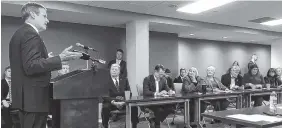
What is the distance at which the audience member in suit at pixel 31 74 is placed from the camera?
4.30ft

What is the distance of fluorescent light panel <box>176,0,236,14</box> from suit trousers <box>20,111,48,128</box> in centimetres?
397

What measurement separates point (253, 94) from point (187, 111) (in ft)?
5.39

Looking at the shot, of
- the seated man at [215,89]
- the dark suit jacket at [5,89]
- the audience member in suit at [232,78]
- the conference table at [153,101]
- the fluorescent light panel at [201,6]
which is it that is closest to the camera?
the conference table at [153,101]

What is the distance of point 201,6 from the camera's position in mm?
5035

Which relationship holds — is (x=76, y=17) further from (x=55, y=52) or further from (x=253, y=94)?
(x=253, y=94)

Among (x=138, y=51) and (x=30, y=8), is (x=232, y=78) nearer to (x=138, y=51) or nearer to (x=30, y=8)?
(x=138, y=51)

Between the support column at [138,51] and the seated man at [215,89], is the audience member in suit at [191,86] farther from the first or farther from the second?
the support column at [138,51]

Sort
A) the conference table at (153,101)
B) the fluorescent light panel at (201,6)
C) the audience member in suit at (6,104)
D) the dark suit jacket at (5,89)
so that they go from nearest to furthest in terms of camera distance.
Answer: the conference table at (153,101) < the audience member in suit at (6,104) < the dark suit jacket at (5,89) < the fluorescent light panel at (201,6)

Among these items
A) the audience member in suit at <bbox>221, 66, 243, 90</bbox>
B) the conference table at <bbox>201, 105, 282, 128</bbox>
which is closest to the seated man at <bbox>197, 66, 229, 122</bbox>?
the audience member in suit at <bbox>221, 66, 243, 90</bbox>

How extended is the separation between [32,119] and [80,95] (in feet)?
0.90

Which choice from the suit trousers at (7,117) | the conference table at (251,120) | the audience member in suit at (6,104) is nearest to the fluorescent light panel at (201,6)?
the conference table at (251,120)

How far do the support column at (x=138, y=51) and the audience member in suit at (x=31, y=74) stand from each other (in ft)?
14.4

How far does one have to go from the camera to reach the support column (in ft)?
18.9

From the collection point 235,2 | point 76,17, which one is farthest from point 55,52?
point 235,2
